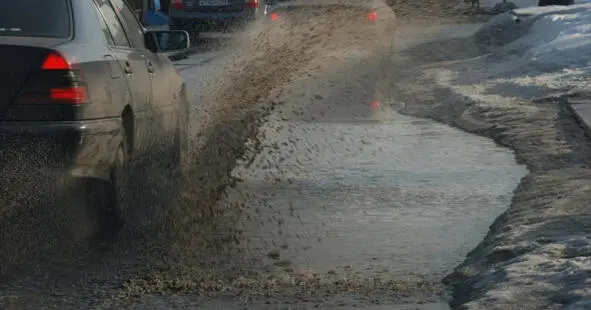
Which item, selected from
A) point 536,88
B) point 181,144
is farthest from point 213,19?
point 181,144

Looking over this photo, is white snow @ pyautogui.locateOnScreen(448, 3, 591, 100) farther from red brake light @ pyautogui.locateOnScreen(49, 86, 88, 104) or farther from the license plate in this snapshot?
red brake light @ pyautogui.locateOnScreen(49, 86, 88, 104)

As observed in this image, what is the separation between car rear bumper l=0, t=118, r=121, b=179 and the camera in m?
6.80

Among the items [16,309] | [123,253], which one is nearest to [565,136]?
[123,253]

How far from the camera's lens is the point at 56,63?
696 cm

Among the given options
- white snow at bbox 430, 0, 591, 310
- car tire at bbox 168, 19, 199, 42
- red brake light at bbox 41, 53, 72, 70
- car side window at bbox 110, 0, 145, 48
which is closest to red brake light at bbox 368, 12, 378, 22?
white snow at bbox 430, 0, 591, 310

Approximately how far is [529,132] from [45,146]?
667 centimetres

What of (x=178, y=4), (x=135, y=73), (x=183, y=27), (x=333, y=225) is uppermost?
(x=135, y=73)

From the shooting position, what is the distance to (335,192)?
9703 millimetres

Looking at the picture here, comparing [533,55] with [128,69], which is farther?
[533,55]

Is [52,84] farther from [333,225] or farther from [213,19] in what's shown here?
[213,19]

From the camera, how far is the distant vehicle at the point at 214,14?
27.8 metres

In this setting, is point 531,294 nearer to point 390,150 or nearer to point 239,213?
point 239,213

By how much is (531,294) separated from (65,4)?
345 cm

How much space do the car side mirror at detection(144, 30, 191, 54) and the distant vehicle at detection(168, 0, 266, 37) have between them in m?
18.6
